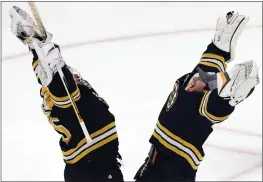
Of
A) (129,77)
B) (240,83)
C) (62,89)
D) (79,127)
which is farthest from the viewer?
(129,77)

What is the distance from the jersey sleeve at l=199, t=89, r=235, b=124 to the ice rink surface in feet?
2.54

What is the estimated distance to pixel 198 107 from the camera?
60.0 inches

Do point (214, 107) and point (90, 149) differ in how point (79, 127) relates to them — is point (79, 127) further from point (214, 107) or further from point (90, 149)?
point (214, 107)

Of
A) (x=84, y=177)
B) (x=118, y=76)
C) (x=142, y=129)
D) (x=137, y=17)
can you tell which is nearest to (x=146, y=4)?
(x=137, y=17)

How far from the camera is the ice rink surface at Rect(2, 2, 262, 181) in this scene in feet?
7.58

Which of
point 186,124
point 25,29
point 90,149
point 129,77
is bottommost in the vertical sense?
point 129,77

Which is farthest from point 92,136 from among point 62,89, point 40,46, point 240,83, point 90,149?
point 240,83

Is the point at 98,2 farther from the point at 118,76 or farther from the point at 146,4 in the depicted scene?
the point at 118,76

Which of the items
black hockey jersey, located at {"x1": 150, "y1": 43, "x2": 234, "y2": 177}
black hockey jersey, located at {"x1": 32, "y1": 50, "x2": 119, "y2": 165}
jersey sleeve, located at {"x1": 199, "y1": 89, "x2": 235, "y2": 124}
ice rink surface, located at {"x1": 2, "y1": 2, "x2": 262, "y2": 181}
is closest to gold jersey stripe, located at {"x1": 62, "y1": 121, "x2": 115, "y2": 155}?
black hockey jersey, located at {"x1": 32, "y1": 50, "x2": 119, "y2": 165}

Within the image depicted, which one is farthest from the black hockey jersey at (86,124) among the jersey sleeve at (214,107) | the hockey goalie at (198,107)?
the jersey sleeve at (214,107)

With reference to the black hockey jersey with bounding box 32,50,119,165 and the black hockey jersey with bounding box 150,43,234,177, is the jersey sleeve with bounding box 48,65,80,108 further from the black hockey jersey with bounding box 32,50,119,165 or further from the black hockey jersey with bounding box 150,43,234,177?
the black hockey jersey with bounding box 150,43,234,177

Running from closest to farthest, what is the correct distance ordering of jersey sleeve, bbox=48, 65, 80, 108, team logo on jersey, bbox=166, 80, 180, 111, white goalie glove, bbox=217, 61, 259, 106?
1. white goalie glove, bbox=217, 61, 259, 106
2. jersey sleeve, bbox=48, 65, 80, 108
3. team logo on jersey, bbox=166, 80, 180, 111

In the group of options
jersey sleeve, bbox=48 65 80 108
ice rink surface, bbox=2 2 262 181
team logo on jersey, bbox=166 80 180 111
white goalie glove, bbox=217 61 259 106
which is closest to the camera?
white goalie glove, bbox=217 61 259 106

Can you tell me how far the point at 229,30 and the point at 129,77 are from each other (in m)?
1.27
